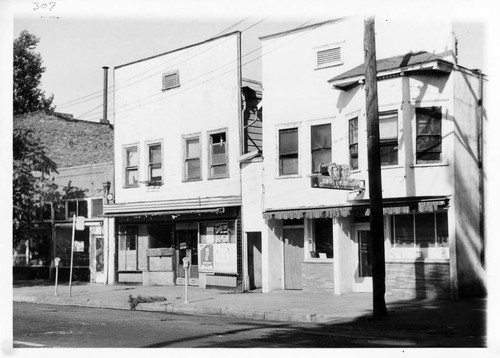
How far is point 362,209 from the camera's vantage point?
812 inches

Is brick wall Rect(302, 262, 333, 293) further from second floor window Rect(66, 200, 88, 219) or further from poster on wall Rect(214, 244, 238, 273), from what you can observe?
second floor window Rect(66, 200, 88, 219)

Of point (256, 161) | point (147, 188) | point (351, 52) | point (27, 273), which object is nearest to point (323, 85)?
point (351, 52)

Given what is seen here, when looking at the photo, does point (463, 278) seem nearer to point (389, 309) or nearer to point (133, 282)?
point (389, 309)

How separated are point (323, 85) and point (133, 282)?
11.3m

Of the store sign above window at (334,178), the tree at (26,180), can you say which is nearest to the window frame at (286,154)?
the store sign above window at (334,178)

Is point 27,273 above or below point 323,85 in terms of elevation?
below

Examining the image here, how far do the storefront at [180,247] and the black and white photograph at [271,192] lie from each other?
7 centimetres

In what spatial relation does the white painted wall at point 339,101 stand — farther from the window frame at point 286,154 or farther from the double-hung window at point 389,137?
the double-hung window at point 389,137

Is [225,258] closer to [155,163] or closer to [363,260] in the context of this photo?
[155,163]

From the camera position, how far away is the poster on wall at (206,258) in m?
25.4

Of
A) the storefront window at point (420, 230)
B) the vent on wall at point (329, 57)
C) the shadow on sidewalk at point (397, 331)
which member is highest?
the vent on wall at point (329, 57)

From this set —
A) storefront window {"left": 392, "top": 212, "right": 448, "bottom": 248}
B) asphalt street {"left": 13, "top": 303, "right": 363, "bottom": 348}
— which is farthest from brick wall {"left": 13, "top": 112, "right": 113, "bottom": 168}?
storefront window {"left": 392, "top": 212, "right": 448, "bottom": 248}

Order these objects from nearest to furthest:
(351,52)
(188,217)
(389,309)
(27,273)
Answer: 1. (389,309)
2. (351,52)
3. (188,217)
4. (27,273)

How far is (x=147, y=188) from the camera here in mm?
A: 27828
